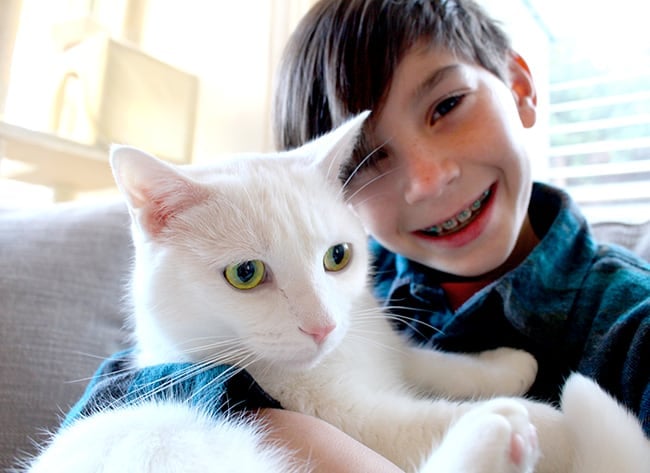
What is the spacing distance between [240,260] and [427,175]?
38cm

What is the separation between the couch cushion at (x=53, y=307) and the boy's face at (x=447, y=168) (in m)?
0.62

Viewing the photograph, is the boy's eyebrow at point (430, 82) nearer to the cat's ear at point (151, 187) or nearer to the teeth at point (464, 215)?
the teeth at point (464, 215)

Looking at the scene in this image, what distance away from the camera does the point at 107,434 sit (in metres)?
0.61

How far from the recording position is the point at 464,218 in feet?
3.44

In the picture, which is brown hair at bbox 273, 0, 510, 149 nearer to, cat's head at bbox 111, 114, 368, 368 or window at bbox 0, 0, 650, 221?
cat's head at bbox 111, 114, 368, 368

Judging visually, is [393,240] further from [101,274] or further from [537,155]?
[537,155]

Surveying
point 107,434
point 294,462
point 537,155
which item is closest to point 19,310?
point 107,434

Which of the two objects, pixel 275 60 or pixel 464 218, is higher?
pixel 275 60

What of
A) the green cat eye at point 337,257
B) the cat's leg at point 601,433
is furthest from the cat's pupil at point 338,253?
the cat's leg at point 601,433

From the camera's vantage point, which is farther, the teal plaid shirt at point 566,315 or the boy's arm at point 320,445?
the teal plaid shirt at point 566,315

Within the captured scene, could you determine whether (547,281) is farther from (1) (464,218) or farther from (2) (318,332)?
(2) (318,332)

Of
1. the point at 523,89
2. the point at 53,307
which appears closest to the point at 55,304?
the point at 53,307

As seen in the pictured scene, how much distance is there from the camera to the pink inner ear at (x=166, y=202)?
2.53ft

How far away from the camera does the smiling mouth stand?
3.40 feet
